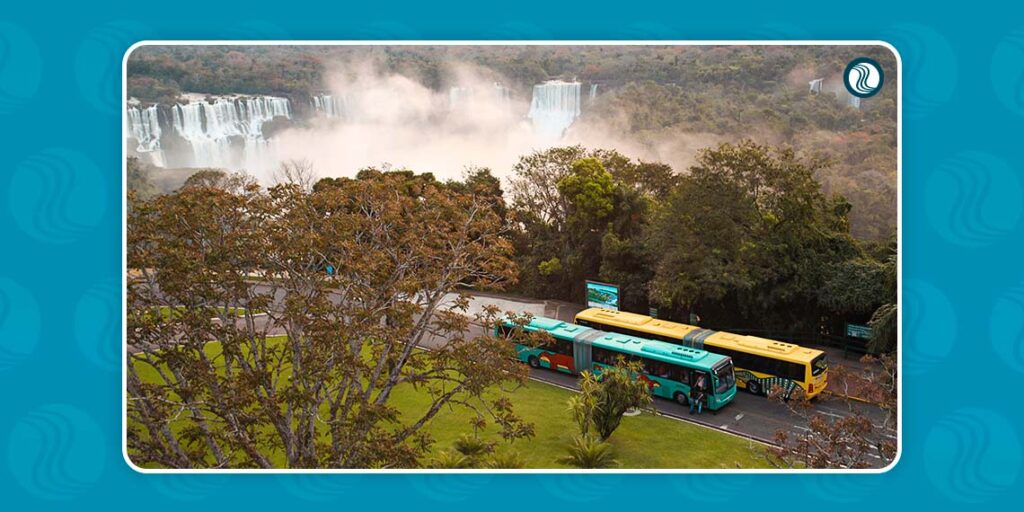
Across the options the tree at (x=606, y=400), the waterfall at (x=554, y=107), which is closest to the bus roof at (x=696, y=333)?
the tree at (x=606, y=400)

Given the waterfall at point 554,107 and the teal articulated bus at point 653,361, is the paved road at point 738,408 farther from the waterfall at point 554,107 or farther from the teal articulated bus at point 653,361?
the waterfall at point 554,107

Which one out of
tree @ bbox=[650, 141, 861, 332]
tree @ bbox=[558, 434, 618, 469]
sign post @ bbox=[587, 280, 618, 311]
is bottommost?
tree @ bbox=[558, 434, 618, 469]

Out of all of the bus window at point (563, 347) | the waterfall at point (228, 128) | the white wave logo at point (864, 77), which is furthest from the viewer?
the bus window at point (563, 347)

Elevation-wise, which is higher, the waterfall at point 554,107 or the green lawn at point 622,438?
the waterfall at point 554,107

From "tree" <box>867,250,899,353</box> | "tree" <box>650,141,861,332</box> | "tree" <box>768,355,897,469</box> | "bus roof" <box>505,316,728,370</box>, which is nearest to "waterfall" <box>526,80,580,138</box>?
"tree" <box>650,141,861,332</box>

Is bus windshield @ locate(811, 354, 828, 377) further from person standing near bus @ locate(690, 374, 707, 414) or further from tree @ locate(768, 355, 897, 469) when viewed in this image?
person standing near bus @ locate(690, 374, 707, 414)

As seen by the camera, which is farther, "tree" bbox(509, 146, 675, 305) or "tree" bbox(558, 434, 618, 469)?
"tree" bbox(509, 146, 675, 305)
